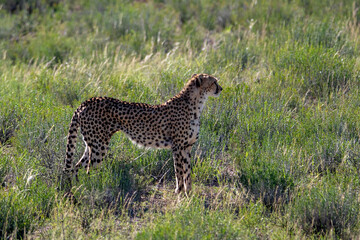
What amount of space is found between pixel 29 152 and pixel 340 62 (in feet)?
15.2

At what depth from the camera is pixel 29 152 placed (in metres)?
6.11

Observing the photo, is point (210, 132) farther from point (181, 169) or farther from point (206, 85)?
point (181, 169)

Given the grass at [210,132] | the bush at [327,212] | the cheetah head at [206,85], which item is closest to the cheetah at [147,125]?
the cheetah head at [206,85]

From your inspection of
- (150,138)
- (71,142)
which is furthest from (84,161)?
(150,138)

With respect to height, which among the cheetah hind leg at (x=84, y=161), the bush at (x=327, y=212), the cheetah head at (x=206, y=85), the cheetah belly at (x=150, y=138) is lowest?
A: the cheetah hind leg at (x=84, y=161)

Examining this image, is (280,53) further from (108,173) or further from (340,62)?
(108,173)

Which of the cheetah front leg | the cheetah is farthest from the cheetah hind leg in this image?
the cheetah front leg

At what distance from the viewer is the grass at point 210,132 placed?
16.1ft

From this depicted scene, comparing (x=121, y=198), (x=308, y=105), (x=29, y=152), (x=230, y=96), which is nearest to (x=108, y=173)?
(x=121, y=198)

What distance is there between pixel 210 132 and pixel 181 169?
107 centimetres

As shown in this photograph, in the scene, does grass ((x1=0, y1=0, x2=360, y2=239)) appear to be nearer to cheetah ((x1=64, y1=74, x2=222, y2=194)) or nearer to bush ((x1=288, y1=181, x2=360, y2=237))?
bush ((x1=288, y1=181, x2=360, y2=237))

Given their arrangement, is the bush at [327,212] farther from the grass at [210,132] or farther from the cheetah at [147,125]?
the cheetah at [147,125]

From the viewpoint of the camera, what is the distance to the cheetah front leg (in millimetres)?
5586

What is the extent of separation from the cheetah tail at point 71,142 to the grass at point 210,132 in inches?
7.0
